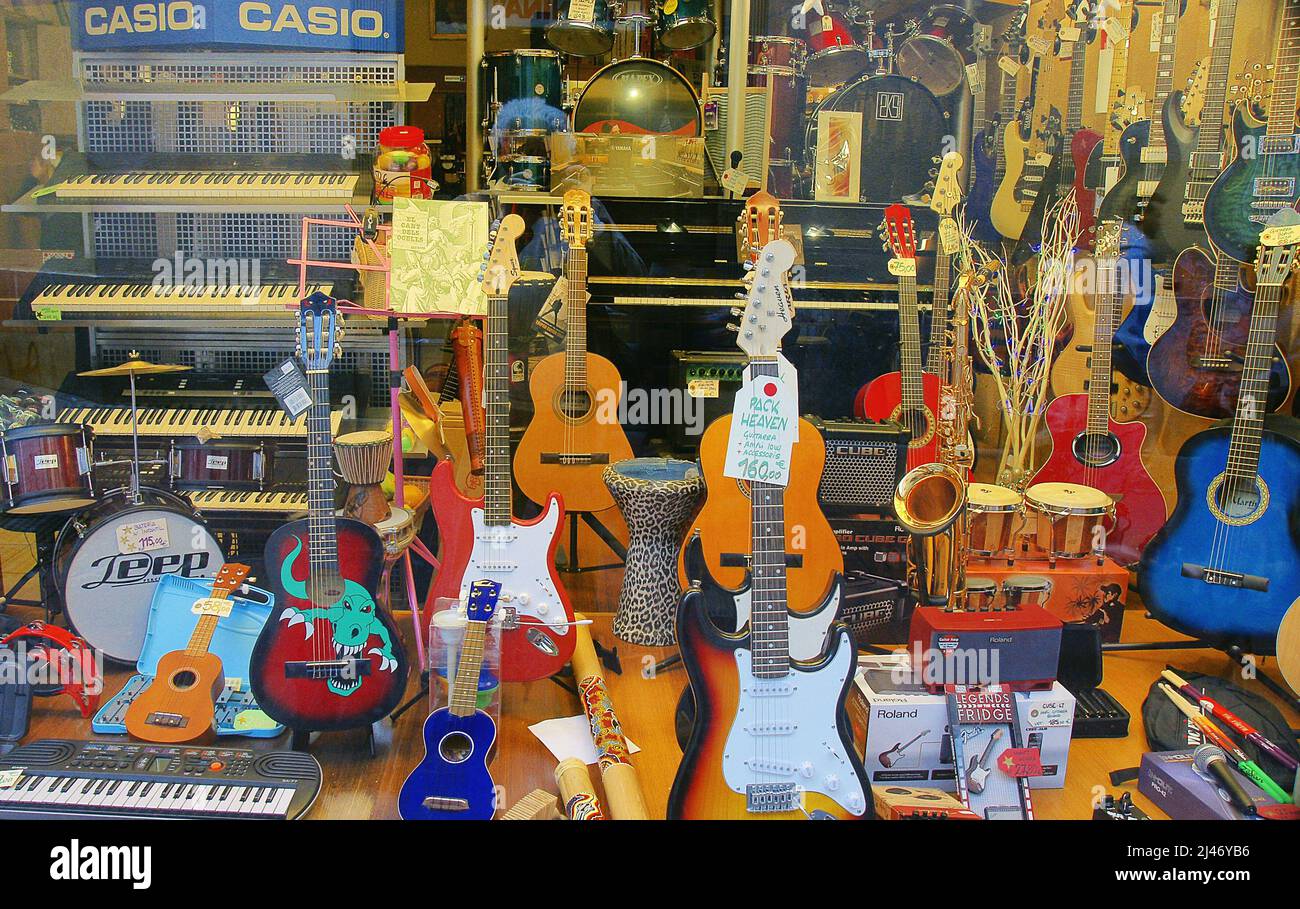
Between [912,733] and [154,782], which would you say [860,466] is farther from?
[154,782]

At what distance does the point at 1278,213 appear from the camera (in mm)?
3449

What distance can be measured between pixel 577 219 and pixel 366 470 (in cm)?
114

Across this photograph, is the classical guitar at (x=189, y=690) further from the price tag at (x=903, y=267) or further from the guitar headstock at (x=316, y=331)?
the price tag at (x=903, y=267)

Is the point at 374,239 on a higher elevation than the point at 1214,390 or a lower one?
higher

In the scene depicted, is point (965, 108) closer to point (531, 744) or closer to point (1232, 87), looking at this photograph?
point (1232, 87)

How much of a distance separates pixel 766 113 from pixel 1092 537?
78.6 inches

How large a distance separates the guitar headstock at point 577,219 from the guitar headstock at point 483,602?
1297mm

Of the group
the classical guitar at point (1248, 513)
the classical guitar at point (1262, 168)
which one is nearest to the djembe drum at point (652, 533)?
the classical guitar at point (1248, 513)

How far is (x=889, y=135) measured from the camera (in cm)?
377

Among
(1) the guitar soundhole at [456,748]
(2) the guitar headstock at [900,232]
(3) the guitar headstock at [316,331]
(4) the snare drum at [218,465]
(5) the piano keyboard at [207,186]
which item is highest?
(5) the piano keyboard at [207,186]

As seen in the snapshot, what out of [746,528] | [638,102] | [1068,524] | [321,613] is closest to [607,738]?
[746,528]

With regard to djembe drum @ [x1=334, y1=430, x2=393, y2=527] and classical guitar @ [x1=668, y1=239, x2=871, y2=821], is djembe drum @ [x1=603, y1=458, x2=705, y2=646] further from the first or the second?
classical guitar @ [x1=668, y1=239, x2=871, y2=821]

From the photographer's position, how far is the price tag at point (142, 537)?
130 inches

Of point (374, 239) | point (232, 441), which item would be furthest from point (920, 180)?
point (232, 441)
